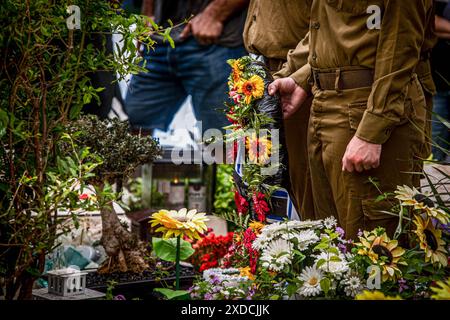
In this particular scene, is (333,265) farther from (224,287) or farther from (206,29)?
(206,29)

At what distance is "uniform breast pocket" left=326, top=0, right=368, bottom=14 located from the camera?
264cm

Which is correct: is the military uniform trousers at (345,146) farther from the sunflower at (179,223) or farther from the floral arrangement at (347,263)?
the sunflower at (179,223)

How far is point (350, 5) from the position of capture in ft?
8.79

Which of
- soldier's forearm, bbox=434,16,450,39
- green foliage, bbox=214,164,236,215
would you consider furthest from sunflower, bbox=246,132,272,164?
green foliage, bbox=214,164,236,215

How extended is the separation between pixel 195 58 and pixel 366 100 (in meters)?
2.77

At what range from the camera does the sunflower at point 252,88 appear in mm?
2982

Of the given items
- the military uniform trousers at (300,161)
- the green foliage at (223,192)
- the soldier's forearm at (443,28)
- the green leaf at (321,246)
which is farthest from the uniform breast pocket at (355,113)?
the green foliage at (223,192)

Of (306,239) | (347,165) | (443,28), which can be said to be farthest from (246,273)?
(443,28)

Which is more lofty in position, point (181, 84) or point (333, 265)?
point (181, 84)

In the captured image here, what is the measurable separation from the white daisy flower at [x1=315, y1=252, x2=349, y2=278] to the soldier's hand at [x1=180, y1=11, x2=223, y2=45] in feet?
11.1

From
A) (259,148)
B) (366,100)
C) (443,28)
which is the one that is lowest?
(259,148)

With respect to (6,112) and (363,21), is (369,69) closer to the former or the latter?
(363,21)

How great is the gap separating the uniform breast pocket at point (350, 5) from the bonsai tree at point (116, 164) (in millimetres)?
1289

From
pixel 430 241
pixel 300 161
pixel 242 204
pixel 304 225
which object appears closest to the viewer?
pixel 430 241
